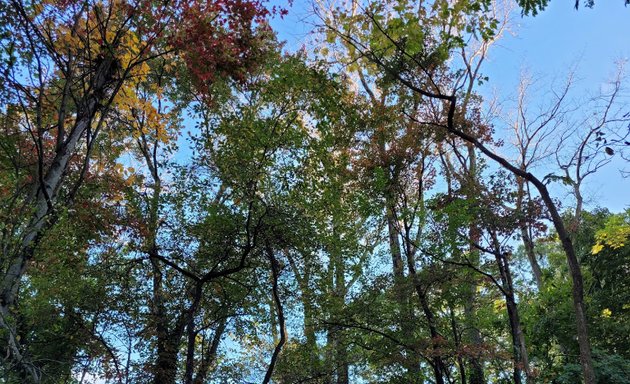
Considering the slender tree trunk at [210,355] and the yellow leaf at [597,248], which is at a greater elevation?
the yellow leaf at [597,248]

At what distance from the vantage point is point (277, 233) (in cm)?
602

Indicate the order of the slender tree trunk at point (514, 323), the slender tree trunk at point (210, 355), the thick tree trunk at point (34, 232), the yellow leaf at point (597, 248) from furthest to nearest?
the yellow leaf at point (597, 248) → the slender tree trunk at point (514, 323) → the slender tree trunk at point (210, 355) → the thick tree trunk at point (34, 232)

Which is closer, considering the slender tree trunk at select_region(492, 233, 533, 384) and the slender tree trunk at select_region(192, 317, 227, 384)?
the slender tree trunk at select_region(192, 317, 227, 384)

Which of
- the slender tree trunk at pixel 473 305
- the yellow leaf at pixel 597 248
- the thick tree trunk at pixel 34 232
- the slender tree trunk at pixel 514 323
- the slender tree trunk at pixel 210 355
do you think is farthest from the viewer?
the yellow leaf at pixel 597 248

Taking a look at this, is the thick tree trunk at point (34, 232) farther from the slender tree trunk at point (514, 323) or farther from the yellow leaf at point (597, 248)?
the yellow leaf at point (597, 248)

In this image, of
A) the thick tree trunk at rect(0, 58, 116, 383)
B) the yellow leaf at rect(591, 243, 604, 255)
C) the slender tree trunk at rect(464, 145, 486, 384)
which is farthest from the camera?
the yellow leaf at rect(591, 243, 604, 255)

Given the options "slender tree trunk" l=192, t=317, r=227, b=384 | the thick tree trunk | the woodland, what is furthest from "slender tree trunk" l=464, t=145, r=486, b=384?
the thick tree trunk

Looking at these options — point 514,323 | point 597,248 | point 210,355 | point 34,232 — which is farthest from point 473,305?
point 34,232

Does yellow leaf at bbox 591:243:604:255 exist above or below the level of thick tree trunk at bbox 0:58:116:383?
above

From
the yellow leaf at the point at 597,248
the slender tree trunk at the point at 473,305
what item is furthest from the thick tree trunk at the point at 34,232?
the yellow leaf at the point at 597,248

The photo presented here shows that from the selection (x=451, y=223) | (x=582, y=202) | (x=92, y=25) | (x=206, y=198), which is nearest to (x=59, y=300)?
(x=206, y=198)

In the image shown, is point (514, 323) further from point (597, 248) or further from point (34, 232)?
point (34, 232)

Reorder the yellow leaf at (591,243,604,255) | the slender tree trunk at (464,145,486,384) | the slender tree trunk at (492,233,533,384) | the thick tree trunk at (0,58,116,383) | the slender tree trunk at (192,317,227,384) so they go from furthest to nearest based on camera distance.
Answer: the yellow leaf at (591,243,604,255), the slender tree trunk at (464,145,486,384), the slender tree trunk at (492,233,533,384), the slender tree trunk at (192,317,227,384), the thick tree trunk at (0,58,116,383)

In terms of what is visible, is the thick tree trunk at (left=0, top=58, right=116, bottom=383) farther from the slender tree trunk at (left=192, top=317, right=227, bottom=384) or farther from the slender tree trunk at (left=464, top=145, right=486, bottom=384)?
the slender tree trunk at (left=464, top=145, right=486, bottom=384)
